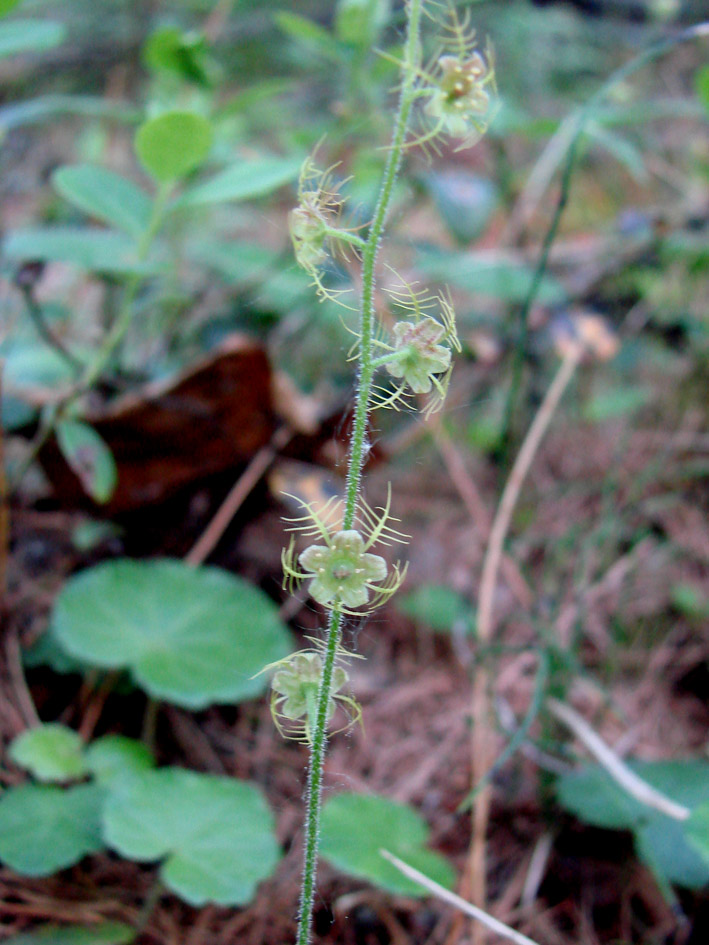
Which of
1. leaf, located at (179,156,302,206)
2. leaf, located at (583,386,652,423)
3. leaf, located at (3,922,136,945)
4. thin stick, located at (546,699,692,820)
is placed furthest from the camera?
leaf, located at (583,386,652,423)

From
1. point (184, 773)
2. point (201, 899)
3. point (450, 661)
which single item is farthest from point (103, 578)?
point (450, 661)

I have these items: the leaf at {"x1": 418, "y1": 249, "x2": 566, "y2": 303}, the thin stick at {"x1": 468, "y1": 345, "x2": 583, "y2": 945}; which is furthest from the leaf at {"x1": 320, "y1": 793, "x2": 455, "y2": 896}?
the leaf at {"x1": 418, "y1": 249, "x2": 566, "y2": 303}

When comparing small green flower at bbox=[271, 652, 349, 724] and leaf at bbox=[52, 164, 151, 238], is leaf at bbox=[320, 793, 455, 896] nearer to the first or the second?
small green flower at bbox=[271, 652, 349, 724]

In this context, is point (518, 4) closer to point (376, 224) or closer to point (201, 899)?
point (376, 224)

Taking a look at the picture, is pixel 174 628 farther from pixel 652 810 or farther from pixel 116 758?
pixel 652 810

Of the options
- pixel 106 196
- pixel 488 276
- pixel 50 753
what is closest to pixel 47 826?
pixel 50 753
